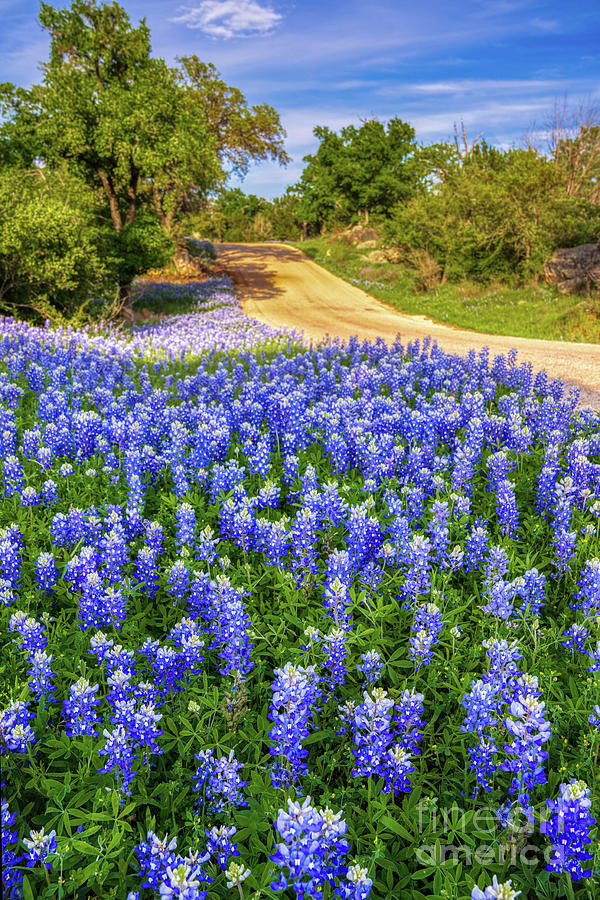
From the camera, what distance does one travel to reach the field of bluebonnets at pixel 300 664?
2395 mm

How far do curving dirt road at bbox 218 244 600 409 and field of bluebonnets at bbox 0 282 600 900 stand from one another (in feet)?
20.0

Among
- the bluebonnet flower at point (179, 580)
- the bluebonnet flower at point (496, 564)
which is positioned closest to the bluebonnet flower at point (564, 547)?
the bluebonnet flower at point (496, 564)

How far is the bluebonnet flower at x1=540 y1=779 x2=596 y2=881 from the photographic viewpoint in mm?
2029

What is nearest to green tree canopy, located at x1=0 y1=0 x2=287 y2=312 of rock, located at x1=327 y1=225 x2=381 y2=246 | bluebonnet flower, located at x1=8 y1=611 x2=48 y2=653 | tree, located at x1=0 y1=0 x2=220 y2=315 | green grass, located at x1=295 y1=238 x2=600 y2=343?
tree, located at x1=0 y1=0 x2=220 y2=315

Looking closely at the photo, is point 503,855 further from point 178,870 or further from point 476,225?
point 476,225

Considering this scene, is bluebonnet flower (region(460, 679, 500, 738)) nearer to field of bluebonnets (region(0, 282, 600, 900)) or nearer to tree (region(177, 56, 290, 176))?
field of bluebonnets (region(0, 282, 600, 900))

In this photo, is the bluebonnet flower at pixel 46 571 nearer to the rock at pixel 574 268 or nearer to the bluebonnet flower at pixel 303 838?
the bluebonnet flower at pixel 303 838

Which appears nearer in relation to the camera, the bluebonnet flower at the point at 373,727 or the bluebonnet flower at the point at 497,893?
the bluebonnet flower at the point at 497,893

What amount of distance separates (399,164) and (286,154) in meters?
12.4

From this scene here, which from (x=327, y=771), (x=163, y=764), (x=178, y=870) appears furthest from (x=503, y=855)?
(x=163, y=764)

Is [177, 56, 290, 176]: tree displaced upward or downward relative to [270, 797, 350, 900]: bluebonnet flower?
upward

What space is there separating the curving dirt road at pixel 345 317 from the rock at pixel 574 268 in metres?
5.43

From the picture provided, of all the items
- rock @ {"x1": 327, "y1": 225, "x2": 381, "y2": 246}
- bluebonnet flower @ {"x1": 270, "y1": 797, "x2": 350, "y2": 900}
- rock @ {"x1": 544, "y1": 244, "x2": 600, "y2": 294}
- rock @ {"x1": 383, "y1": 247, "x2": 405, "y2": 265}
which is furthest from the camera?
rock @ {"x1": 327, "y1": 225, "x2": 381, "y2": 246}

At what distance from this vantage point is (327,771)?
2.96 m
